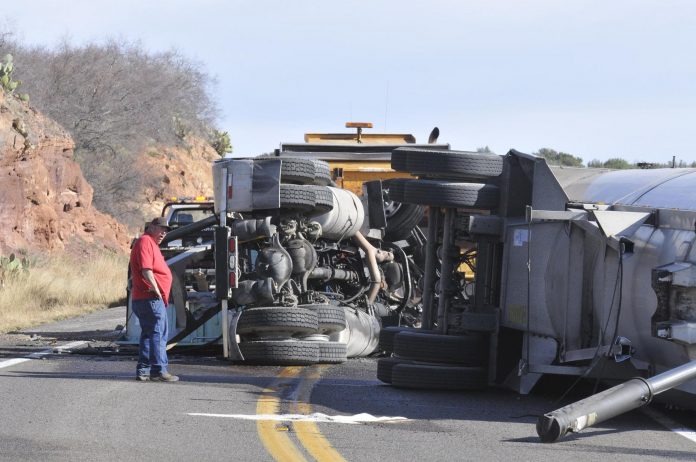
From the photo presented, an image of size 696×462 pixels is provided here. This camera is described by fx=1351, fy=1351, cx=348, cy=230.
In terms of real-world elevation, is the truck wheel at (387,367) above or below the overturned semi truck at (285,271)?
below

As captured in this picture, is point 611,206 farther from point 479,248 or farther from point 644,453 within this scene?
point 644,453

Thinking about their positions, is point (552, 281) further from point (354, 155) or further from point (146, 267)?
point (354, 155)

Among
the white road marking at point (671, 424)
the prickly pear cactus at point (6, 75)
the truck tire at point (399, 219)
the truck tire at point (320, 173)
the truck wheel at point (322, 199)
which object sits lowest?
the white road marking at point (671, 424)

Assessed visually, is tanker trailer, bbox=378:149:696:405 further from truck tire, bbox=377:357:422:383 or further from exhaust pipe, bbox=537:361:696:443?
exhaust pipe, bbox=537:361:696:443

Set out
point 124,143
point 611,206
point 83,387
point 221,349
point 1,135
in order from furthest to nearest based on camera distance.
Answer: point 124,143, point 1,135, point 221,349, point 83,387, point 611,206

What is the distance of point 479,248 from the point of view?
12617 millimetres

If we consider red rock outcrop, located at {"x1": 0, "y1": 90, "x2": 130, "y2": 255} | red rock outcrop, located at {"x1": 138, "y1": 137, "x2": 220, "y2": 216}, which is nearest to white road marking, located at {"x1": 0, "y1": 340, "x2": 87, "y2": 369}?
red rock outcrop, located at {"x1": 0, "y1": 90, "x2": 130, "y2": 255}

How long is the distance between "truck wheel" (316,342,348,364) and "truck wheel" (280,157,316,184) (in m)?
1.89

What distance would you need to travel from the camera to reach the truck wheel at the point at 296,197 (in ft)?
48.9

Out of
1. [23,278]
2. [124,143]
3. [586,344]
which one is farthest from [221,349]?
[124,143]

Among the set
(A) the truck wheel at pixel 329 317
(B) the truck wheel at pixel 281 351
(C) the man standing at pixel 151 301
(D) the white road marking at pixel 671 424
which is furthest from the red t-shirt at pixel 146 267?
(D) the white road marking at pixel 671 424

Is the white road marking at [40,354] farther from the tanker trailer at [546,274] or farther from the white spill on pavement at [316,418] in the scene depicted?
the white spill on pavement at [316,418]

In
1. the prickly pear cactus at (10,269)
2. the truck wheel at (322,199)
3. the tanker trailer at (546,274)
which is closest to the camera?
the tanker trailer at (546,274)

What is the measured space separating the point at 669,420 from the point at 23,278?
57.8 feet
